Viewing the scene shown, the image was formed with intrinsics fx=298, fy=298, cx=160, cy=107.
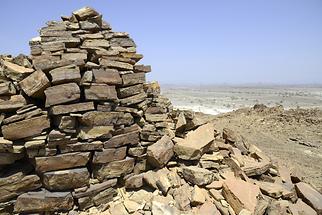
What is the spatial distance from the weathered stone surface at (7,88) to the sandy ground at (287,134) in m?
10.1

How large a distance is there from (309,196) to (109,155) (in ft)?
19.6

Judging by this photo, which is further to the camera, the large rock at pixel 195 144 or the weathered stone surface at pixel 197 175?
the large rock at pixel 195 144

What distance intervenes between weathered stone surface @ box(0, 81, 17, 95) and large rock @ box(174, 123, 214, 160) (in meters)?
4.35

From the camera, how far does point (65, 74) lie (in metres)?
6.89

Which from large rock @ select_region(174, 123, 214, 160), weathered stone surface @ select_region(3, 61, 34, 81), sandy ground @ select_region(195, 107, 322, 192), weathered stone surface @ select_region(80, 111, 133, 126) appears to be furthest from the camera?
sandy ground @ select_region(195, 107, 322, 192)

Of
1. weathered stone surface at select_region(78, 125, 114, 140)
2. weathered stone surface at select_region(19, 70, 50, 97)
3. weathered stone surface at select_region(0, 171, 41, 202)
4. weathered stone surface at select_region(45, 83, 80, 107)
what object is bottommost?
weathered stone surface at select_region(0, 171, 41, 202)

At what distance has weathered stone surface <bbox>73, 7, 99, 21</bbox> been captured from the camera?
7.90 metres

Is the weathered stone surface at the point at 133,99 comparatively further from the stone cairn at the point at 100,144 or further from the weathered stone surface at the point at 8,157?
the weathered stone surface at the point at 8,157

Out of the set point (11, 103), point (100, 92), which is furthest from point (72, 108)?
point (11, 103)

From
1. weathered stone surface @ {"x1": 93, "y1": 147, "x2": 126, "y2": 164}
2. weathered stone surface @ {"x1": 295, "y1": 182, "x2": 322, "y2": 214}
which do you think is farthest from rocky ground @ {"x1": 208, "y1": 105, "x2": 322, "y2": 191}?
weathered stone surface @ {"x1": 93, "y1": 147, "x2": 126, "y2": 164}

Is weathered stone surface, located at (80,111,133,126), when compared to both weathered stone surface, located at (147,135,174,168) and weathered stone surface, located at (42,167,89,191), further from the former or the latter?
weathered stone surface, located at (42,167,89,191)

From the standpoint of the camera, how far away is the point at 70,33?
764 cm

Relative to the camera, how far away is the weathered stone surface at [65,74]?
269 inches

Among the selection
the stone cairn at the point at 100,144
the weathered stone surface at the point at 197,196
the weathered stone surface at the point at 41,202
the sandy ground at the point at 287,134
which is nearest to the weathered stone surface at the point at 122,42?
the stone cairn at the point at 100,144
